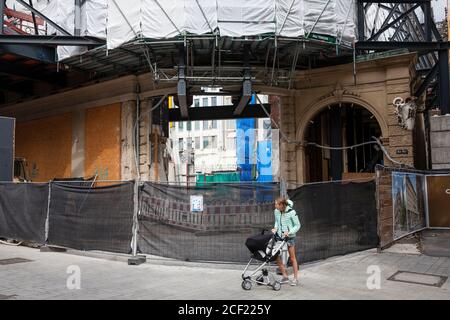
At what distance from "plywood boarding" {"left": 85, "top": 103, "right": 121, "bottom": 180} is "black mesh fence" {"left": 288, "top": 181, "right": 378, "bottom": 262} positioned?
1012 centimetres

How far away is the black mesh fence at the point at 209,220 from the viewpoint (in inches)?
378

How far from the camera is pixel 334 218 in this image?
10.4m

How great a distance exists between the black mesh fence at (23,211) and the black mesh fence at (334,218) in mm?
7372

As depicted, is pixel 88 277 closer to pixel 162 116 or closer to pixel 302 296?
pixel 302 296

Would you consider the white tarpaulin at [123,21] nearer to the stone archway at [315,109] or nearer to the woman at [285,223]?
the stone archway at [315,109]

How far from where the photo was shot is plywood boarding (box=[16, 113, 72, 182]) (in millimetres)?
20312

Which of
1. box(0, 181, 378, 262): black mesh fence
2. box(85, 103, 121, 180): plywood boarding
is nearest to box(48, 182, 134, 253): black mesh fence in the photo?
box(0, 181, 378, 262): black mesh fence

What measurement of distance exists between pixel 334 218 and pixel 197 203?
10.6 feet

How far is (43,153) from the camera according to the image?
21422 millimetres

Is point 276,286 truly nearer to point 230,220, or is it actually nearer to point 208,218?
point 230,220

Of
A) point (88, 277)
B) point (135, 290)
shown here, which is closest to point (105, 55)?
point (88, 277)

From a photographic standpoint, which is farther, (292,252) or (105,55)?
(105,55)

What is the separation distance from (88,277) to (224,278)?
2685 mm

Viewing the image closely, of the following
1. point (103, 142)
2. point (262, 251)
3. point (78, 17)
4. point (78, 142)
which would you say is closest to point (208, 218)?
point (262, 251)
